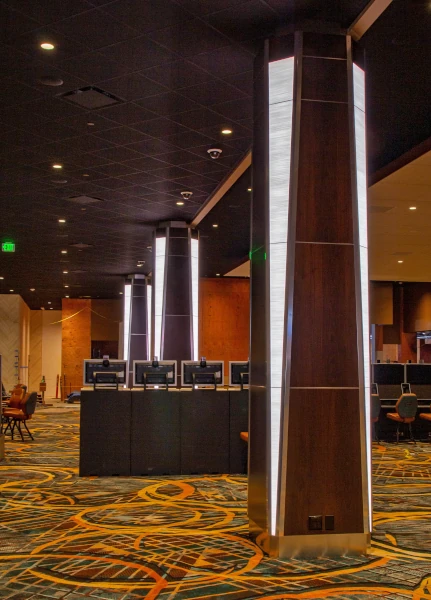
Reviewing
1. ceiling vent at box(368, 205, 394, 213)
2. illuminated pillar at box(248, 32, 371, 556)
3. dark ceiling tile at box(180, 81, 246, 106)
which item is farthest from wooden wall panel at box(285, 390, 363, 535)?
ceiling vent at box(368, 205, 394, 213)

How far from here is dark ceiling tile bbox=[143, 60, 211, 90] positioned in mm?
6355

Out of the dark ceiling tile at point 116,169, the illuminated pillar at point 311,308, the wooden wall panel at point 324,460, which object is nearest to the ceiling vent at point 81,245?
the dark ceiling tile at point 116,169

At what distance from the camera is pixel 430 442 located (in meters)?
12.3

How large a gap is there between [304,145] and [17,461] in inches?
264

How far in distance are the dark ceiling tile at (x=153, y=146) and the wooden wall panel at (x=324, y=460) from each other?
458cm

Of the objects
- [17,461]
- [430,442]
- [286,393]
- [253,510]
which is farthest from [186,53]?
A: [430,442]

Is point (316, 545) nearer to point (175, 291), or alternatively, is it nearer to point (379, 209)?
point (379, 209)

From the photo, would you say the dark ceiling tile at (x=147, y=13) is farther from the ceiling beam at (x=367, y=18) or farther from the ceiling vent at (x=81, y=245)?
the ceiling vent at (x=81, y=245)

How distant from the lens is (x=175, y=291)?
1284cm

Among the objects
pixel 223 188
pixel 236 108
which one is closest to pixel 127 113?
pixel 236 108

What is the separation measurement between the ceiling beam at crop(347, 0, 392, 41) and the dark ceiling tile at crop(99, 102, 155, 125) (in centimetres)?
270

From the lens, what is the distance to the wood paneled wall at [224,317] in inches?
858

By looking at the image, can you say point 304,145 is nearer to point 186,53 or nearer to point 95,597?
point 186,53

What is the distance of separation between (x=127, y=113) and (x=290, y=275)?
11.4 feet
